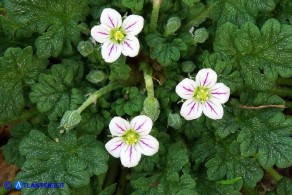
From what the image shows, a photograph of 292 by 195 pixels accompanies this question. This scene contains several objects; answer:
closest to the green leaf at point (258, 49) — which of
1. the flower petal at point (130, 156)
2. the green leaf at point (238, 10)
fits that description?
the green leaf at point (238, 10)

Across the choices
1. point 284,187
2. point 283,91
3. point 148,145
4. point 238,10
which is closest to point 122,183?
point 148,145

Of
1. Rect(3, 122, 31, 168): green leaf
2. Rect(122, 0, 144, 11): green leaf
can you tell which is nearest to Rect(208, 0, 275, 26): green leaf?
Rect(122, 0, 144, 11): green leaf

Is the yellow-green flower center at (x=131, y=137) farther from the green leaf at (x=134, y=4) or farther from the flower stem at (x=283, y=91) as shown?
the flower stem at (x=283, y=91)

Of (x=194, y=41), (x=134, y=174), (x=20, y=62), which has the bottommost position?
(x=134, y=174)

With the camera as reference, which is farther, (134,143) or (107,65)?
(107,65)

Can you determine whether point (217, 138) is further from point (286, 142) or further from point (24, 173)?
point (24, 173)

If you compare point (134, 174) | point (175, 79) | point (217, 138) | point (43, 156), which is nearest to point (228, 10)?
point (175, 79)

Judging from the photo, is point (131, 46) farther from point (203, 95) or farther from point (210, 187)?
point (210, 187)
